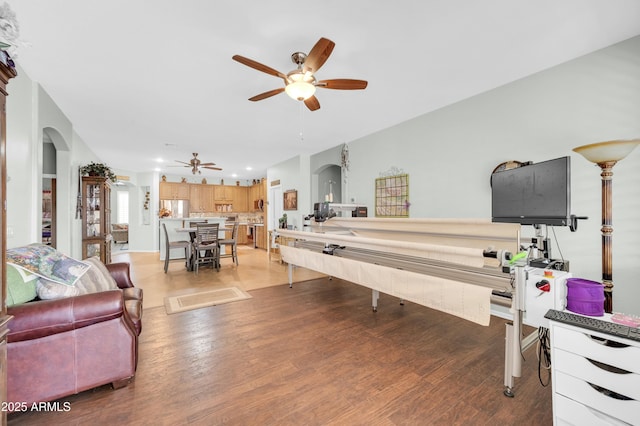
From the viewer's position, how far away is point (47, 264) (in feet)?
5.73

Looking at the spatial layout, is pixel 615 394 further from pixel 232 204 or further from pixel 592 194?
pixel 232 204

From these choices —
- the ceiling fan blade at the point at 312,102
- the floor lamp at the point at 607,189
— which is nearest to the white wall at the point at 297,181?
the ceiling fan blade at the point at 312,102

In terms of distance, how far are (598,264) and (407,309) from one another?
184cm

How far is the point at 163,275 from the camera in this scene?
16.2 ft

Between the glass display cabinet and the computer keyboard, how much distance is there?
596cm

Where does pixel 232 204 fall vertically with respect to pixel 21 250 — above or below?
above

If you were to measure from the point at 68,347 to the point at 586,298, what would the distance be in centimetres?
298

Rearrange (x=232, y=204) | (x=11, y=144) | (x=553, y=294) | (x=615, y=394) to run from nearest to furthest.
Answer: (x=615, y=394) < (x=553, y=294) < (x=11, y=144) < (x=232, y=204)

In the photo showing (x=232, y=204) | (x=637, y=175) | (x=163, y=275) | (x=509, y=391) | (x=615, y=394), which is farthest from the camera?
(x=232, y=204)

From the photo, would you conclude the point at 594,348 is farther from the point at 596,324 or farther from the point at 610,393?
the point at 610,393

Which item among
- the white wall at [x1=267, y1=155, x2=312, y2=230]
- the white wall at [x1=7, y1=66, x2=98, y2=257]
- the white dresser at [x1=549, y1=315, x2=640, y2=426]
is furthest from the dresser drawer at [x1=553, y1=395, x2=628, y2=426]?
the white wall at [x1=267, y1=155, x2=312, y2=230]

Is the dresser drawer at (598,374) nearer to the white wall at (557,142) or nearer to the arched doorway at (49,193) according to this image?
the white wall at (557,142)

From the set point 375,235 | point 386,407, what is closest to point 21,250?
point 386,407

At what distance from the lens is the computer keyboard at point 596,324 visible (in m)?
1.13
